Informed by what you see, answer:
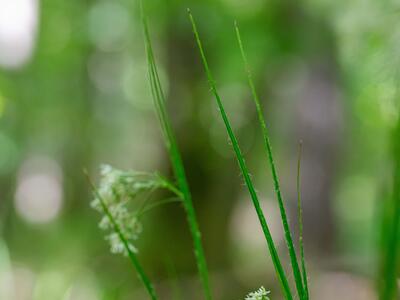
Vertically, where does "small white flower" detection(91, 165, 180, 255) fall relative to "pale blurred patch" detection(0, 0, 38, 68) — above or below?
below

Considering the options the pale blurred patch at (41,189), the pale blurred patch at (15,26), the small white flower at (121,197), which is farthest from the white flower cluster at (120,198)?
the pale blurred patch at (41,189)

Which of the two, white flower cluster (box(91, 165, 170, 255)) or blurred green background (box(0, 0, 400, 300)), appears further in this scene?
blurred green background (box(0, 0, 400, 300))

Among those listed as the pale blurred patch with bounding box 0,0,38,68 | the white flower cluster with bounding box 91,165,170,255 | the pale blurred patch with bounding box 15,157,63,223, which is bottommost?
the white flower cluster with bounding box 91,165,170,255

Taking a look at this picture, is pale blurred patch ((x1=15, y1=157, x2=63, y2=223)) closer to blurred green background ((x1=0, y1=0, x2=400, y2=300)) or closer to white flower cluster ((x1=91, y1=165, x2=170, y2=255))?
blurred green background ((x1=0, y1=0, x2=400, y2=300))

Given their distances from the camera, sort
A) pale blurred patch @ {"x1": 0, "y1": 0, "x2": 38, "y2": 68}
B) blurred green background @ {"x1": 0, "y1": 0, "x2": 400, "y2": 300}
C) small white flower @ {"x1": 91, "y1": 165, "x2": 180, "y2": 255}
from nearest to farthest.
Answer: small white flower @ {"x1": 91, "y1": 165, "x2": 180, "y2": 255} < blurred green background @ {"x1": 0, "y1": 0, "x2": 400, "y2": 300} < pale blurred patch @ {"x1": 0, "y1": 0, "x2": 38, "y2": 68}

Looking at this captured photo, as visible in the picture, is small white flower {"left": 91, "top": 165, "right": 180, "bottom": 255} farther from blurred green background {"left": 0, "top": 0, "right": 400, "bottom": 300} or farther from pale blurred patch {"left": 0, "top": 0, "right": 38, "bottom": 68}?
pale blurred patch {"left": 0, "top": 0, "right": 38, "bottom": 68}

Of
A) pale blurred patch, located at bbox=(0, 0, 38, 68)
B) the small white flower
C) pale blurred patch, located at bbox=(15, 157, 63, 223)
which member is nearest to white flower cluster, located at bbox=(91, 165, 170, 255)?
the small white flower

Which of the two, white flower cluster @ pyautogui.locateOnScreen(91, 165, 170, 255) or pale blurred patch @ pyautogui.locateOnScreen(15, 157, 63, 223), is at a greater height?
pale blurred patch @ pyautogui.locateOnScreen(15, 157, 63, 223)

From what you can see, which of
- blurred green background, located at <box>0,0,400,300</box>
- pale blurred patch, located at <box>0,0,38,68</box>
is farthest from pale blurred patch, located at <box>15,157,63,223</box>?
pale blurred patch, located at <box>0,0,38,68</box>


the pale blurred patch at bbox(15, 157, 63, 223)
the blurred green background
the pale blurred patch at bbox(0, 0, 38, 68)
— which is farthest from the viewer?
the pale blurred patch at bbox(15, 157, 63, 223)

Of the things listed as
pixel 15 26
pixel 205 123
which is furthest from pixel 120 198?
pixel 205 123
